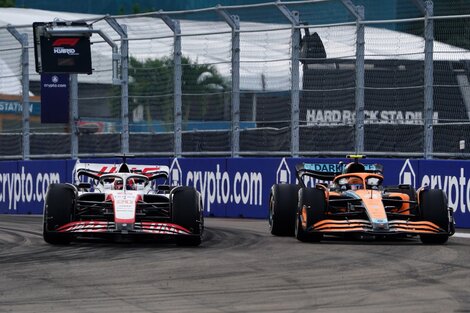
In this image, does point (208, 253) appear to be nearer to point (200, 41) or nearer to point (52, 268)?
point (52, 268)

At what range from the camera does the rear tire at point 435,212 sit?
15.5 metres

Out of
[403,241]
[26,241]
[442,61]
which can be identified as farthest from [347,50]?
[26,241]

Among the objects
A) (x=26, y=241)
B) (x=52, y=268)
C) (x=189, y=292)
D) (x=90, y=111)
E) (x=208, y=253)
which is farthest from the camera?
(x=90, y=111)

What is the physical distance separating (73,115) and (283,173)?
5.22 meters

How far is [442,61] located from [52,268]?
9.05 meters

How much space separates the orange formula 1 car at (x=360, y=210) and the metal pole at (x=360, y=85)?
11.0 feet

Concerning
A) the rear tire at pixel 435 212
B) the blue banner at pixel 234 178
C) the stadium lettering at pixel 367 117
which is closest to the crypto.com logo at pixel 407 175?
the blue banner at pixel 234 178

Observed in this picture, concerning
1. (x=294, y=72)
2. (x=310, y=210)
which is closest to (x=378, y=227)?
(x=310, y=210)

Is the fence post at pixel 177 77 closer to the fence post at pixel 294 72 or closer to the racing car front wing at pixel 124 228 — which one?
the fence post at pixel 294 72

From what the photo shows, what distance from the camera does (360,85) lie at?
20359 mm

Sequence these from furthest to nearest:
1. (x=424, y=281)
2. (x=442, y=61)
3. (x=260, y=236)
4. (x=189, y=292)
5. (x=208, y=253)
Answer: (x=442, y=61) → (x=260, y=236) → (x=208, y=253) → (x=424, y=281) → (x=189, y=292)

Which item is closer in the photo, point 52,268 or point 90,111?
point 52,268

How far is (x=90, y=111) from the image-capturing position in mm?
24953

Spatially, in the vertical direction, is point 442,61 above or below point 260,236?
above
